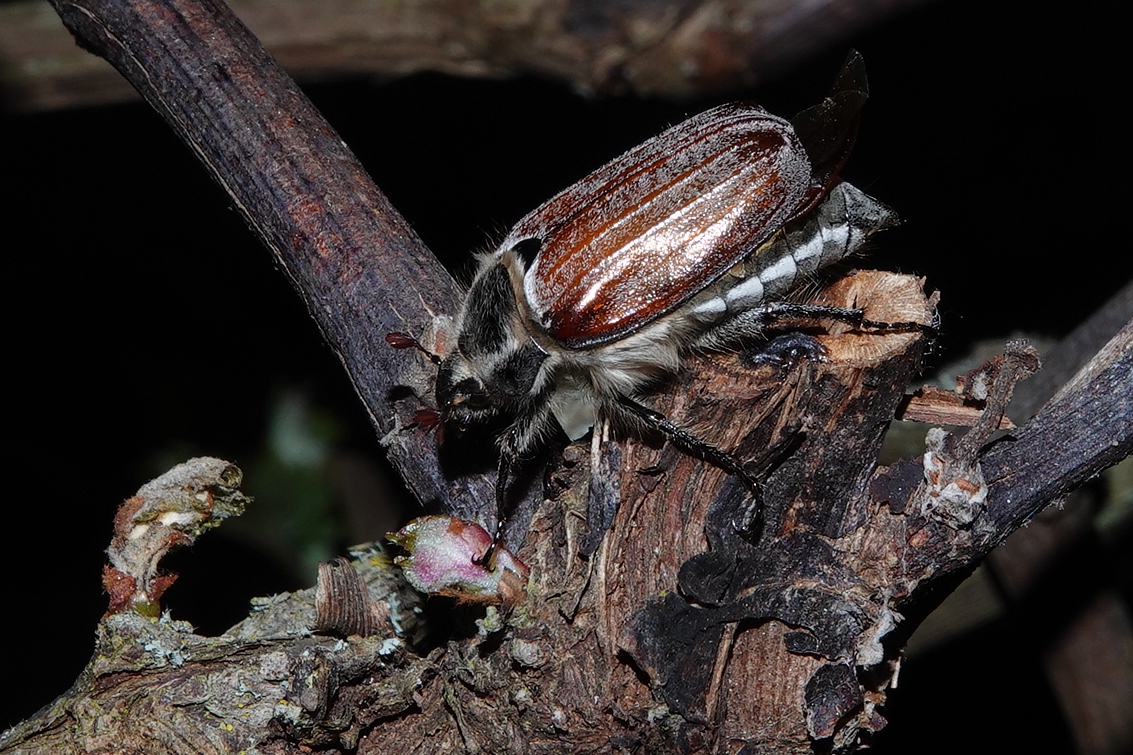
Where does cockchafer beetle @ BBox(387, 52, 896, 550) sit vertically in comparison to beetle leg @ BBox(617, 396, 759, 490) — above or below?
above

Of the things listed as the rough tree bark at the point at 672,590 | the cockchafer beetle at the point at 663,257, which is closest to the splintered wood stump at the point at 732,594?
the rough tree bark at the point at 672,590

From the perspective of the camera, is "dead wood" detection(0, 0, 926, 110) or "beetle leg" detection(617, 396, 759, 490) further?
"dead wood" detection(0, 0, 926, 110)

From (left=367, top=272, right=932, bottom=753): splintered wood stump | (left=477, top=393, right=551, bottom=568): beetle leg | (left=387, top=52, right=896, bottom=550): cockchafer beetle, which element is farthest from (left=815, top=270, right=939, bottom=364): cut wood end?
(left=477, top=393, right=551, bottom=568): beetle leg

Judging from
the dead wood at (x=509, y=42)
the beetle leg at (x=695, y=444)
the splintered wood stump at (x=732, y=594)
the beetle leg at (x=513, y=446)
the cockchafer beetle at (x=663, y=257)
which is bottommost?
the splintered wood stump at (x=732, y=594)

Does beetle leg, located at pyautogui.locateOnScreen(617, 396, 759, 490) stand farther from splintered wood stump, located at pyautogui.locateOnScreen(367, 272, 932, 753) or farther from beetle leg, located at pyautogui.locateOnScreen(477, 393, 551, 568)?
beetle leg, located at pyautogui.locateOnScreen(477, 393, 551, 568)

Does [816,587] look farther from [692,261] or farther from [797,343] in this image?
[692,261]

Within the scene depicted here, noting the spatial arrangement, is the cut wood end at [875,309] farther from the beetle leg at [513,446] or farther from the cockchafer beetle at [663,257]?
the beetle leg at [513,446]
